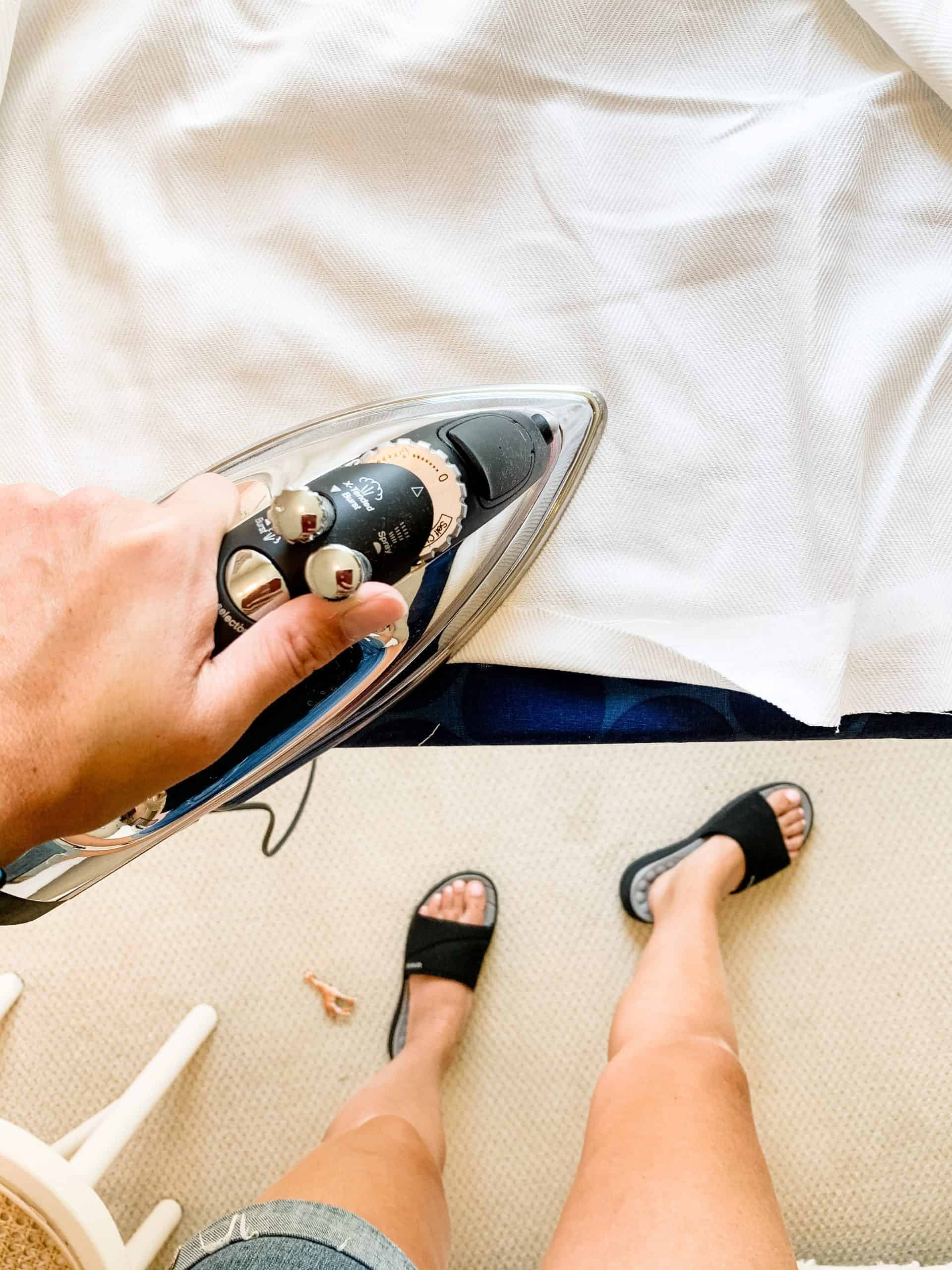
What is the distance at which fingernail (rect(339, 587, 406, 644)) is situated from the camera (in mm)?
460

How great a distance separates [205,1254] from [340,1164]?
116mm

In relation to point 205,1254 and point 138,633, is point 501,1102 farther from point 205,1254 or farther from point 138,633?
point 138,633

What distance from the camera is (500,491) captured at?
63cm

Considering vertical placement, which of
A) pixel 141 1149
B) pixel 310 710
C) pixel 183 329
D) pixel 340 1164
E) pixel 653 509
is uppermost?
pixel 183 329

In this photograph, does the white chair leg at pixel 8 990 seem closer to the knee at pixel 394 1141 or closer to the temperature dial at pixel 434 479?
the knee at pixel 394 1141

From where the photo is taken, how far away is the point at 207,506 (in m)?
0.53

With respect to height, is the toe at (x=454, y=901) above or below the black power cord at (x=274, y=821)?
below

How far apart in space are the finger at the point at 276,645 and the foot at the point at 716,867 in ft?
1.67

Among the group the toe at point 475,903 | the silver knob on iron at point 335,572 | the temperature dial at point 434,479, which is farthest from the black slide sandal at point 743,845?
the silver knob on iron at point 335,572

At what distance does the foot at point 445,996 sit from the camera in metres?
0.82

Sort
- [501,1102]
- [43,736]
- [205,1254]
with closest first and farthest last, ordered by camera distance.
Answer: [43,736]
[205,1254]
[501,1102]

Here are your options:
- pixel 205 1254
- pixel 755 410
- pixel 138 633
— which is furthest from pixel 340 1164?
pixel 755 410

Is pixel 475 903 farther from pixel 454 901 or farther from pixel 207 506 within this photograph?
pixel 207 506

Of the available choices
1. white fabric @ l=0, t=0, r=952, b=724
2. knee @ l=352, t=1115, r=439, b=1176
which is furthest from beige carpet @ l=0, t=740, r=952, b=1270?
white fabric @ l=0, t=0, r=952, b=724
